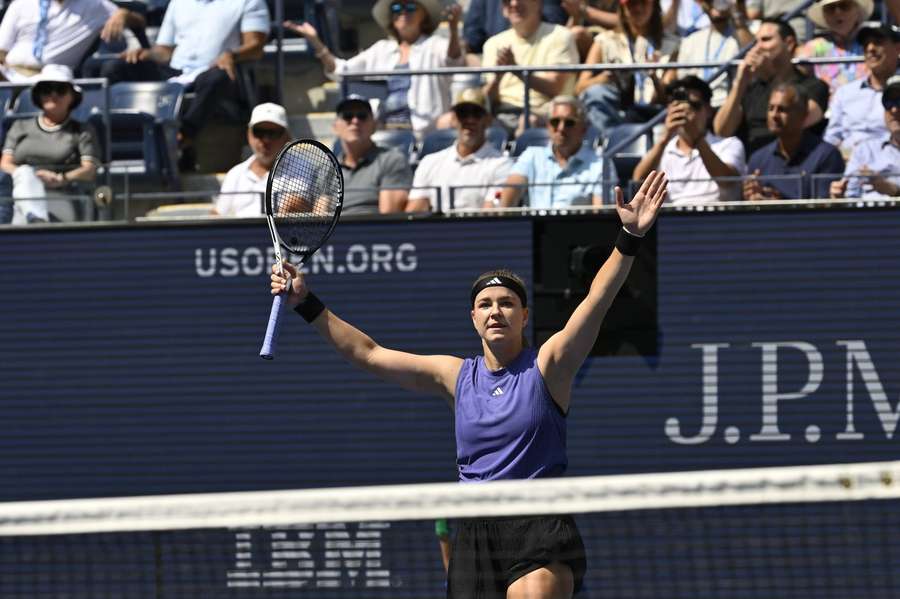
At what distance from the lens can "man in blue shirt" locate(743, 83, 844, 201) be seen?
969cm

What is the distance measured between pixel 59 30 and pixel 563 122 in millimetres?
4482

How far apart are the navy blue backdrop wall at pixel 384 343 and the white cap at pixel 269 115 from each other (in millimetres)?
846

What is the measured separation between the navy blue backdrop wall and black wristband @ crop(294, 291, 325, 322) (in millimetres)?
3378

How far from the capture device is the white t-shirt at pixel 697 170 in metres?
9.83

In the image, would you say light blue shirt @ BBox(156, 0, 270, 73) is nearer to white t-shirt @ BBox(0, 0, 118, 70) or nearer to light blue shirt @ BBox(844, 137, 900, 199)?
white t-shirt @ BBox(0, 0, 118, 70)

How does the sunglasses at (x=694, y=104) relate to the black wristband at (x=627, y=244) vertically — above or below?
above

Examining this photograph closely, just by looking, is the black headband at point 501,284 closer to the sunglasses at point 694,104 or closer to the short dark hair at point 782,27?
the sunglasses at point 694,104

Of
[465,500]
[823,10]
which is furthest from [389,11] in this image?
[465,500]

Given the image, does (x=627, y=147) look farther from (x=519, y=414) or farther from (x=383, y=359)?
(x=519, y=414)

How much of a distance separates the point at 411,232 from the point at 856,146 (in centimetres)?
266

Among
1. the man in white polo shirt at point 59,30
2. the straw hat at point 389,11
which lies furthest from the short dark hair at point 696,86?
the man in white polo shirt at point 59,30

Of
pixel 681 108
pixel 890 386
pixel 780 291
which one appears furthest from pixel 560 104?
pixel 890 386

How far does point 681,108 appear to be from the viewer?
973 cm

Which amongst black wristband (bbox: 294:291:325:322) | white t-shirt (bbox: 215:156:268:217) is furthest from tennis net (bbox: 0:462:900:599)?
white t-shirt (bbox: 215:156:268:217)
